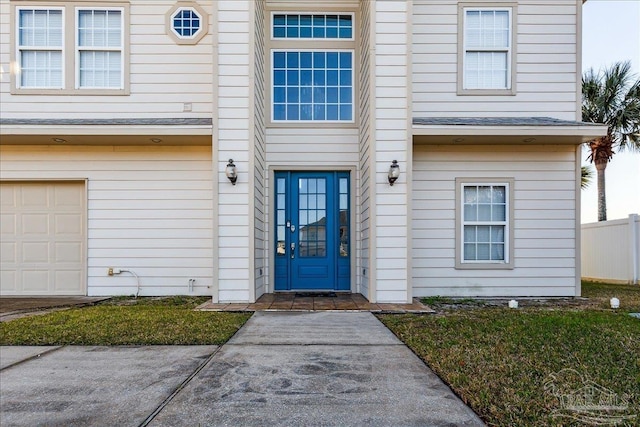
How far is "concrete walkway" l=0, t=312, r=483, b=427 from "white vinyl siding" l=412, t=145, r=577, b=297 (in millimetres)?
3116

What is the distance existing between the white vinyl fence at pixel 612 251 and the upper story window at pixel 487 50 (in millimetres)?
5021

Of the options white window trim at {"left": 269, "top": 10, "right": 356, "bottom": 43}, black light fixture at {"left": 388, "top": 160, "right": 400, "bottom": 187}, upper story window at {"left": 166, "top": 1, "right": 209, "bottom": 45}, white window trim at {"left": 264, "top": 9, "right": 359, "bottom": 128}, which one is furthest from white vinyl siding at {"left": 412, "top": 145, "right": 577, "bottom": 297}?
upper story window at {"left": 166, "top": 1, "right": 209, "bottom": 45}

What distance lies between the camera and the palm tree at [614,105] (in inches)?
454

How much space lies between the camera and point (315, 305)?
5.39 metres

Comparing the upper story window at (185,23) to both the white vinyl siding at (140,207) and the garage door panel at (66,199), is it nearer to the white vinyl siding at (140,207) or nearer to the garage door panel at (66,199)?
the white vinyl siding at (140,207)

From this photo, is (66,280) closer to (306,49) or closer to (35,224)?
(35,224)

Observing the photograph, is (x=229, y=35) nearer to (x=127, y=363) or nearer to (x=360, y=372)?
(x=127, y=363)

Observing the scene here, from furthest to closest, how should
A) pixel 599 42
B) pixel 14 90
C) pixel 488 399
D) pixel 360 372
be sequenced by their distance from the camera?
pixel 599 42 < pixel 14 90 < pixel 360 372 < pixel 488 399

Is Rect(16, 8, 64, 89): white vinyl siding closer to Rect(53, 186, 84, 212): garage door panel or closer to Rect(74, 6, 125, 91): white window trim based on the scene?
Rect(74, 6, 125, 91): white window trim

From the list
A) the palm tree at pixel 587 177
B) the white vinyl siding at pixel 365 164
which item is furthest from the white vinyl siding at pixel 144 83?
the palm tree at pixel 587 177

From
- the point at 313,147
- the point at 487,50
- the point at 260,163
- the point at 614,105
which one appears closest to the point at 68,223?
the point at 260,163

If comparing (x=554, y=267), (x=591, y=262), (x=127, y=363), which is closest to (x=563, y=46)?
(x=554, y=267)

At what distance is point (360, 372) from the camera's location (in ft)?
9.32

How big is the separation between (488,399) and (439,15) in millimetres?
6140
